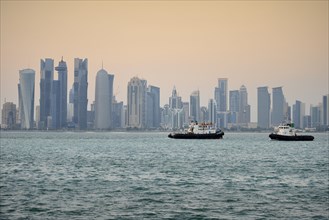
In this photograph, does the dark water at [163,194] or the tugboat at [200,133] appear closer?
the dark water at [163,194]

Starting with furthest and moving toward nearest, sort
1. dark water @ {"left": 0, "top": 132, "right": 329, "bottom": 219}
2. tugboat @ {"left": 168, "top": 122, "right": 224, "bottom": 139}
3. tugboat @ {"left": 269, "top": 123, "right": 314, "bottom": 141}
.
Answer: tugboat @ {"left": 168, "top": 122, "right": 224, "bottom": 139}, tugboat @ {"left": 269, "top": 123, "right": 314, "bottom": 141}, dark water @ {"left": 0, "top": 132, "right": 329, "bottom": 219}

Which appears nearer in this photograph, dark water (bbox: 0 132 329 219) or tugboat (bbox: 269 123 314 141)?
dark water (bbox: 0 132 329 219)

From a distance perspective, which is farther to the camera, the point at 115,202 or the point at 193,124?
the point at 193,124

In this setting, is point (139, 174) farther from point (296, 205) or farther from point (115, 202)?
point (296, 205)

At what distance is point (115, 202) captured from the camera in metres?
36.1

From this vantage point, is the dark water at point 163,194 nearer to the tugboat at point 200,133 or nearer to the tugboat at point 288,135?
the tugboat at point 288,135

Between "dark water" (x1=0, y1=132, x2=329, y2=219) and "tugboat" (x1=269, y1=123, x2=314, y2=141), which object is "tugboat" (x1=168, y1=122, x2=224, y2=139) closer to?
"tugboat" (x1=269, y1=123, x2=314, y2=141)

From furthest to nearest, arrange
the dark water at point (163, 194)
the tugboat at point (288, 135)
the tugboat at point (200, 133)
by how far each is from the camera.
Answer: the tugboat at point (200, 133)
the tugboat at point (288, 135)
the dark water at point (163, 194)

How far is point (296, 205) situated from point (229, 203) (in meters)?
4.47

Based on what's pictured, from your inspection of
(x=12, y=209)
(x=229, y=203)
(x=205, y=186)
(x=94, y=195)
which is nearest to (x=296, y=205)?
(x=229, y=203)

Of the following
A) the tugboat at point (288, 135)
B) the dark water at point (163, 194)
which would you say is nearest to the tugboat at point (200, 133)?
the tugboat at point (288, 135)

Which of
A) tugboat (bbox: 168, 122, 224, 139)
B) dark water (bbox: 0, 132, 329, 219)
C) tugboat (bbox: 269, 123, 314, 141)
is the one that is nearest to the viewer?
dark water (bbox: 0, 132, 329, 219)

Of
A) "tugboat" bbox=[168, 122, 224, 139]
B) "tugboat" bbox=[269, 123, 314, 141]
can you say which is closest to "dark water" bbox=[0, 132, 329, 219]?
"tugboat" bbox=[269, 123, 314, 141]

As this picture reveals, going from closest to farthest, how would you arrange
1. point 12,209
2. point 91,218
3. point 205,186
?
point 91,218, point 12,209, point 205,186
